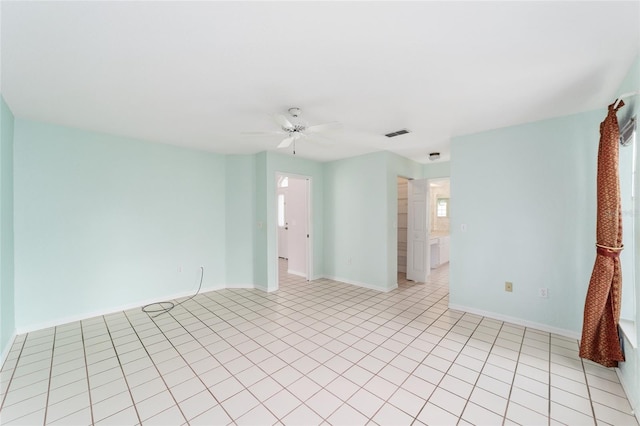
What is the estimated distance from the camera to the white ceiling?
55.0 inches

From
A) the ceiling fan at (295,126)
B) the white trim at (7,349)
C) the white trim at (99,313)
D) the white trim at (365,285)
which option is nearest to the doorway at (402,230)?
the white trim at (365,285)

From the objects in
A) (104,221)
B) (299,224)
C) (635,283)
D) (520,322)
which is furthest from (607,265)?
(104,221)

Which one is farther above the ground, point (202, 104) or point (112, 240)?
point (202, 104)

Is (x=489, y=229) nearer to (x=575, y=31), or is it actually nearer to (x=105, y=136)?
(x=575, y=31)

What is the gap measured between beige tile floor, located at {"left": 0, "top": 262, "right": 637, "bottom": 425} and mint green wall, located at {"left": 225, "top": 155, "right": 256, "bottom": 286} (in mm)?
1298

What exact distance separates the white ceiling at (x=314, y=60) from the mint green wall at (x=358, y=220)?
169 centimetres

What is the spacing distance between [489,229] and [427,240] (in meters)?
1.68

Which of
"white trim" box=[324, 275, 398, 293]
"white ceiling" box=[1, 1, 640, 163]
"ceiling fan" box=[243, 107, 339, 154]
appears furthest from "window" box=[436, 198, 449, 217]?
"ceiling fan" box=[243, 107, 339, 154]

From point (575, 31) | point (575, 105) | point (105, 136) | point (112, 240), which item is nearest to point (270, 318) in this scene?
point (112, 240)

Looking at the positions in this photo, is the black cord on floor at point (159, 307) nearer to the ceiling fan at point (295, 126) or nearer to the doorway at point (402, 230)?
the ceiling fan at point (295, 126)

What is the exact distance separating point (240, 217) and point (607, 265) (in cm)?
465

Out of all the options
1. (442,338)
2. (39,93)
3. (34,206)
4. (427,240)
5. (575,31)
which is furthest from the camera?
(427,240)

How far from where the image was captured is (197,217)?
438cm

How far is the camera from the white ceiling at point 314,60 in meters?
1.40
